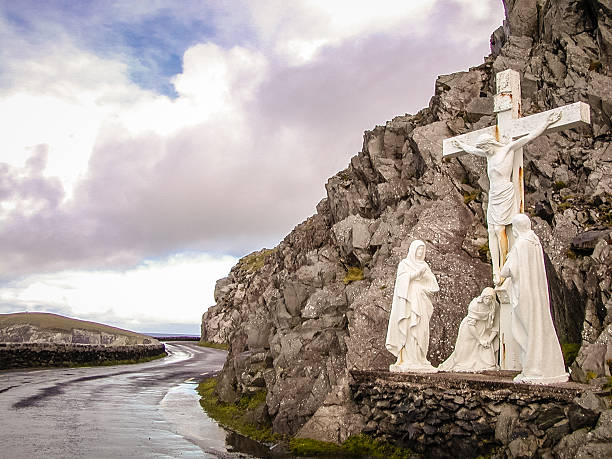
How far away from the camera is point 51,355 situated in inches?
1296

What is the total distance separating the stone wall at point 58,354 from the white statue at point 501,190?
26540 millimetres

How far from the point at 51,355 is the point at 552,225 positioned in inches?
1115

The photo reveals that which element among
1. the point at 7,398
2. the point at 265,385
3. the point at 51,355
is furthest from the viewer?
the point at 51,355

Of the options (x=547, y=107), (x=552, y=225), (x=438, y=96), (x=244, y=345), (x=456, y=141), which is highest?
(x=438, y=96)

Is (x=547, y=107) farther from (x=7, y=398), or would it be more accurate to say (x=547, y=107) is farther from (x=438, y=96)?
(x=7, y=398)

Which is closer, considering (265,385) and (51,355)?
(265,385)

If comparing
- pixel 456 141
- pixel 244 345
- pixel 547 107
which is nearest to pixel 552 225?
pixel 456 141

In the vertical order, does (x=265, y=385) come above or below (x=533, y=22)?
below

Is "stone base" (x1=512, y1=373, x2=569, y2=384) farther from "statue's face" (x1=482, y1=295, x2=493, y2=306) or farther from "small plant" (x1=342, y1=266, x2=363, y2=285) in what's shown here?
"small plant" (x1=342, y1=266, x2=363, y2=285)

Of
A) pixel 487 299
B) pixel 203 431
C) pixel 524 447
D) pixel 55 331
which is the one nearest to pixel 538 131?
pixel 487 299

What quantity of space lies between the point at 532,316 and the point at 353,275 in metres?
8.62

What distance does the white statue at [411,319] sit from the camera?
39.6ft

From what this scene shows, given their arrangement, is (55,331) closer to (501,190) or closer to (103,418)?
(103,418)

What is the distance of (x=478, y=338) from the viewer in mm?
11977
